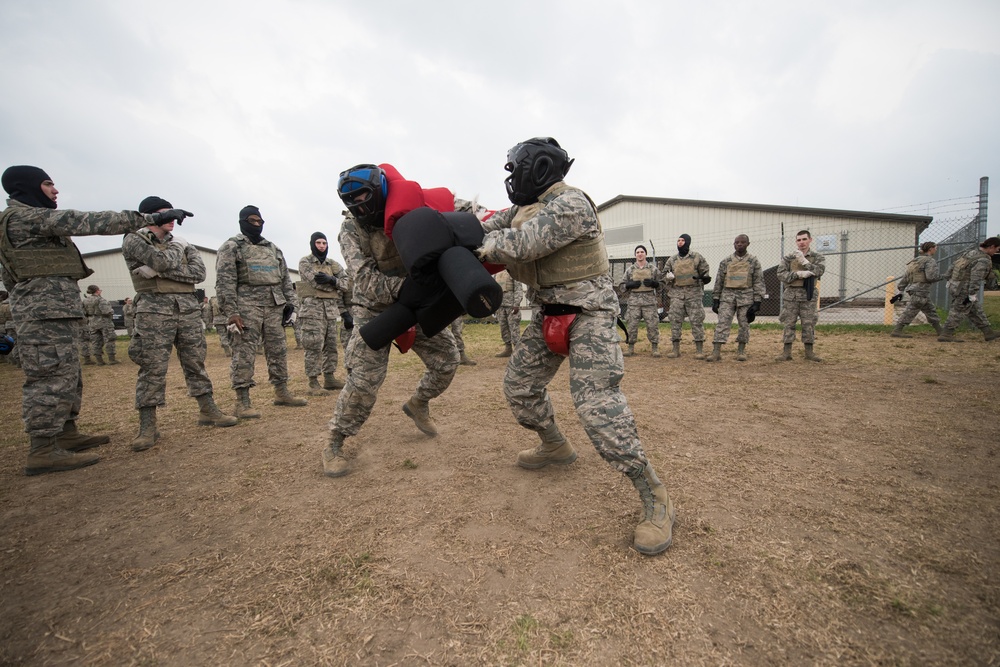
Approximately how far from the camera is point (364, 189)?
2.88m

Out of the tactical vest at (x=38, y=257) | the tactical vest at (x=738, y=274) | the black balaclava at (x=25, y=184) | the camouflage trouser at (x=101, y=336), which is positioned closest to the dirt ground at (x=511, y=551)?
the tactical vest at (x=38, y=257)

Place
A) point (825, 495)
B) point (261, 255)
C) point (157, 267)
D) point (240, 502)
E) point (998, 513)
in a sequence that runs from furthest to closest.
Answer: point (261, 255) → point (157, 267) → point (240, 502) → point (825, 495) → point (998, 513)

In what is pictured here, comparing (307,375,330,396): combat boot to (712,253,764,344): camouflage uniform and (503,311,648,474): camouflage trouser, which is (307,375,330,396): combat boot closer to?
(503,311,648,474): camouflage trouser

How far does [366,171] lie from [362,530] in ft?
7.38

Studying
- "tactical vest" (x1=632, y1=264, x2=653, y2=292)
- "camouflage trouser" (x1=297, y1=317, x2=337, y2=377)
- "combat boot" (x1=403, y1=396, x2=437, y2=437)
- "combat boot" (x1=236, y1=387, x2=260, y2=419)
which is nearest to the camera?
"combat boot" (x1=403, y1=396, x2=437, y2=437)

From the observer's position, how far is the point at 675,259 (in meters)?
9.42

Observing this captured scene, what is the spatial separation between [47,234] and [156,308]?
40.3 inches

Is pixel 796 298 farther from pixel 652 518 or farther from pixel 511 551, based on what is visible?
pixel 511 551

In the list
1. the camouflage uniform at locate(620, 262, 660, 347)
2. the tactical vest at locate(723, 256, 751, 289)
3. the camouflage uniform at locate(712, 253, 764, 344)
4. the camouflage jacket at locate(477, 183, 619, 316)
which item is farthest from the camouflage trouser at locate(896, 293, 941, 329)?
the camouflage jacket at locate(477, 183, 619, 316)

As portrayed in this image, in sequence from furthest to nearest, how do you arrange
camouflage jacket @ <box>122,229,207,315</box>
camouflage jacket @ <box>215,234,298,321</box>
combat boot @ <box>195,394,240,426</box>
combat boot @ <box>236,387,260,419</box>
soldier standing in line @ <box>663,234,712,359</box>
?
soldier standing in line @ <box>663,234,712,359</box> < camouflage jacket @ <box>215,234,298,321</box> < combat boot @ <box>236,387,260,419</box> < combat boot @ <box>195,394,240,426</box> < camouflage jacket @ <box>122,229,207,315</box>

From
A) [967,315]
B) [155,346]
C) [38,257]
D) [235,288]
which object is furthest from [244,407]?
[967,315]

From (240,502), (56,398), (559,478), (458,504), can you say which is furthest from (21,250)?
(559,478)

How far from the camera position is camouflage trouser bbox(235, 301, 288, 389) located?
5.51 m

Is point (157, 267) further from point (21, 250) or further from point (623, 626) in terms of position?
point (623, 626)
